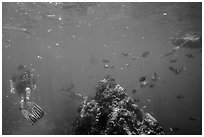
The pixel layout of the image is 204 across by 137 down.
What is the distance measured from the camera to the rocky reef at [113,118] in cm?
736

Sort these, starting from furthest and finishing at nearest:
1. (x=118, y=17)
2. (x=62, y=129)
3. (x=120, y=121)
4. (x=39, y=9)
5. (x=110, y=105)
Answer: (x=118, y=17) → (x=39, y=9) → (x=62, y=129) → (x=110, y=105) → (x=120, y=121)

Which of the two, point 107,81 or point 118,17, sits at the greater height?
point 118,17

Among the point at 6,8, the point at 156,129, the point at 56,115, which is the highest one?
the point at 6,8

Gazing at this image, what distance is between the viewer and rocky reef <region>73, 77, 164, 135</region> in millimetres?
7357

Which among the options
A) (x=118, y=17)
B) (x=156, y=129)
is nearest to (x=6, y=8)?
(x=118, y=17)

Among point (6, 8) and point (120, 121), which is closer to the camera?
point (120, 121)

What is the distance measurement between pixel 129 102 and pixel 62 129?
13.3 metres

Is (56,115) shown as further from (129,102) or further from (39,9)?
(129,102)

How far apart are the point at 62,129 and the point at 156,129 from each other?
14501 mm

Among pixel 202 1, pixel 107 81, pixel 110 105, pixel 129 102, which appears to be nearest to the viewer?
pixel 110 105

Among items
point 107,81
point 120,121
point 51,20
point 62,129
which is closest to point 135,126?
point 120,121

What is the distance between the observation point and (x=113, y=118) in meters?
7.52

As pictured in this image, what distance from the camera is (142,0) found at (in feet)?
65.4

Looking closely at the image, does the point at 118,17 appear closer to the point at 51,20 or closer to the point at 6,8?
the point at 51,20
